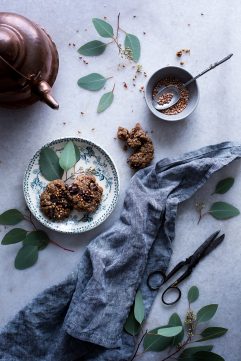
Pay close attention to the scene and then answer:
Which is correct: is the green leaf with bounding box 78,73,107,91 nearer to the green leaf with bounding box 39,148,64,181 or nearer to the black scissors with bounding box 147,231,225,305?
the green leaf with bounding box 39,148,64,181

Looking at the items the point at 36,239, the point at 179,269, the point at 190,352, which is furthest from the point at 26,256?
the point at 190,352

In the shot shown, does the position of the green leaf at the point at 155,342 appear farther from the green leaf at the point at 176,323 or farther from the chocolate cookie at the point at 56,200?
the chocolate cookie at the point at 56,200

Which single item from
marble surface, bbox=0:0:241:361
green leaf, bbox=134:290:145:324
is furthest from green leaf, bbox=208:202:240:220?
green leaf, bbox=134:290:145:324

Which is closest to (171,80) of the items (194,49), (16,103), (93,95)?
(194,49)

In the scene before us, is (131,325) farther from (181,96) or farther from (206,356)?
(181,96)

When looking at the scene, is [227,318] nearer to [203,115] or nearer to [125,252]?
[125,252]

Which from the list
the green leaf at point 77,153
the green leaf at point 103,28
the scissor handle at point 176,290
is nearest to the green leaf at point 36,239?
the green leaf at point 77,153
